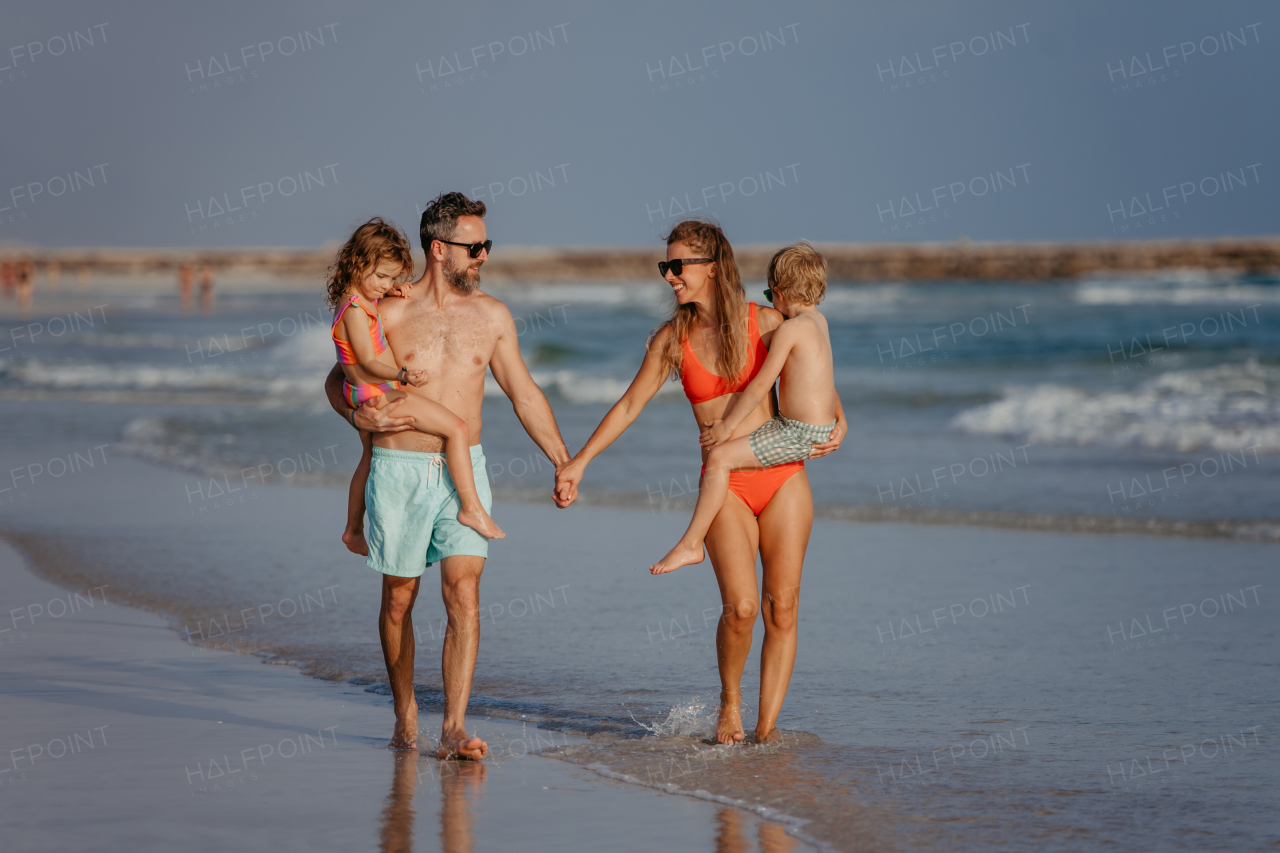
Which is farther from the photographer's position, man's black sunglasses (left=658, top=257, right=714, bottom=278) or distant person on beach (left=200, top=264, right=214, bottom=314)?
distant person on beach (left=200, top=264, right=214, bottom=314)

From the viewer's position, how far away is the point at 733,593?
4449 millimetres

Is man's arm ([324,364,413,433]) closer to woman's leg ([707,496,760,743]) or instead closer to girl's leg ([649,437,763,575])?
girl's leg ([649,437,763,575])

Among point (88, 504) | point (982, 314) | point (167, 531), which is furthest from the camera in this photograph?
point (982, 314)

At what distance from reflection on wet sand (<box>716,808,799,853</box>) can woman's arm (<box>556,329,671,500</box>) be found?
1363 millimetres

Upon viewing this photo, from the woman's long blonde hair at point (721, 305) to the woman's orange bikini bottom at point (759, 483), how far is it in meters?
0.36

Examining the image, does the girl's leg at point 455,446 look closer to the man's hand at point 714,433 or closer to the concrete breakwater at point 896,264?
the man's hand at point 714,433

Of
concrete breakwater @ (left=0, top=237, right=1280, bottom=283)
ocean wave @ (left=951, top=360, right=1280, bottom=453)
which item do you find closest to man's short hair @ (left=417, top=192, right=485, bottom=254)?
ocean wave @ (left=951, top=360, right=1280, bottom=453)

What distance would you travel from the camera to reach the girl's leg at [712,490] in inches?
171

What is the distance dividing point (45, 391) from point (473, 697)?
56.0 ft

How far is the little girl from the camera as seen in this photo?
4.21 meters

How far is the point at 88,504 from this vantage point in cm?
954

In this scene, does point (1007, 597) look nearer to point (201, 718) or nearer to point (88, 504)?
point (201, 718)

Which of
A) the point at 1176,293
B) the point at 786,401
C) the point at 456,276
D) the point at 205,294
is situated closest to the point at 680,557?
the point at 786,401

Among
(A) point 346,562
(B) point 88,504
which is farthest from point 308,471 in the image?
(A) point 346,562
